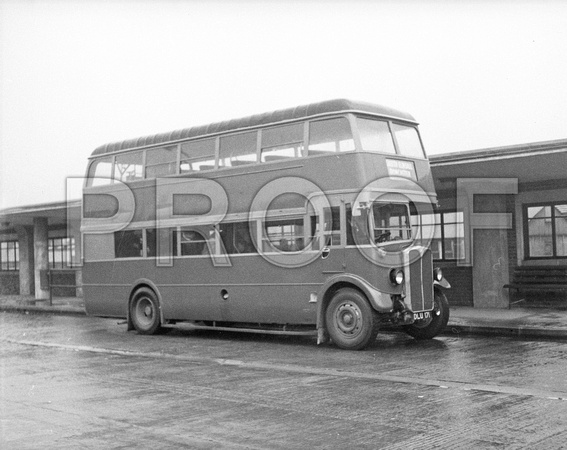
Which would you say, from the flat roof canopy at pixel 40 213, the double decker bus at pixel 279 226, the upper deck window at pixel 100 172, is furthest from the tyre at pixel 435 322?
the flat roof canopy at pixel 40 213

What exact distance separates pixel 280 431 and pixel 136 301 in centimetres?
1016

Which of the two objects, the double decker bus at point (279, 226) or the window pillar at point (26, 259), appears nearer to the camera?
the double decker bus at point (279, 226)

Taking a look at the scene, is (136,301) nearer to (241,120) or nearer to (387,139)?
(241,120)

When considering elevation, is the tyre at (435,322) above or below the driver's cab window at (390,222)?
below

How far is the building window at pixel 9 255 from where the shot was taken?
35656mm

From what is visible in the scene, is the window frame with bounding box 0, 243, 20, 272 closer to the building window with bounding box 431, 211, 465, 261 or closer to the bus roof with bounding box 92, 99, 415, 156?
the bus roof with bounding box 92, 99, 415, 156

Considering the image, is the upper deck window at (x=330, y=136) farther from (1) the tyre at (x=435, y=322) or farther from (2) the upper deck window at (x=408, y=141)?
(1) the tyre at (x=435, y=322)

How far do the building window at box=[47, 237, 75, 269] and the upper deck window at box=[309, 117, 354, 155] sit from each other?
2102 cm

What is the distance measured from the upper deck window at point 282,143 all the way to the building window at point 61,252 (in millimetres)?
19971

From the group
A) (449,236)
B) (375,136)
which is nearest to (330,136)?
(375,136)

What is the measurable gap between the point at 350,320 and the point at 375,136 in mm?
3062

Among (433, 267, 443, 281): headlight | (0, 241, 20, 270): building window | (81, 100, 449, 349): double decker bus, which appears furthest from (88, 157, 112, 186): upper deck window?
(0, 241, 20, 270): building window

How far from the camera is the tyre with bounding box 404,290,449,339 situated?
13031 millimetres

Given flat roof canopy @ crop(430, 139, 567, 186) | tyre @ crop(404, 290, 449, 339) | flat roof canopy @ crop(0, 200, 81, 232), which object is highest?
flat roof canopy @ crop(430, 139, 567, 186)
